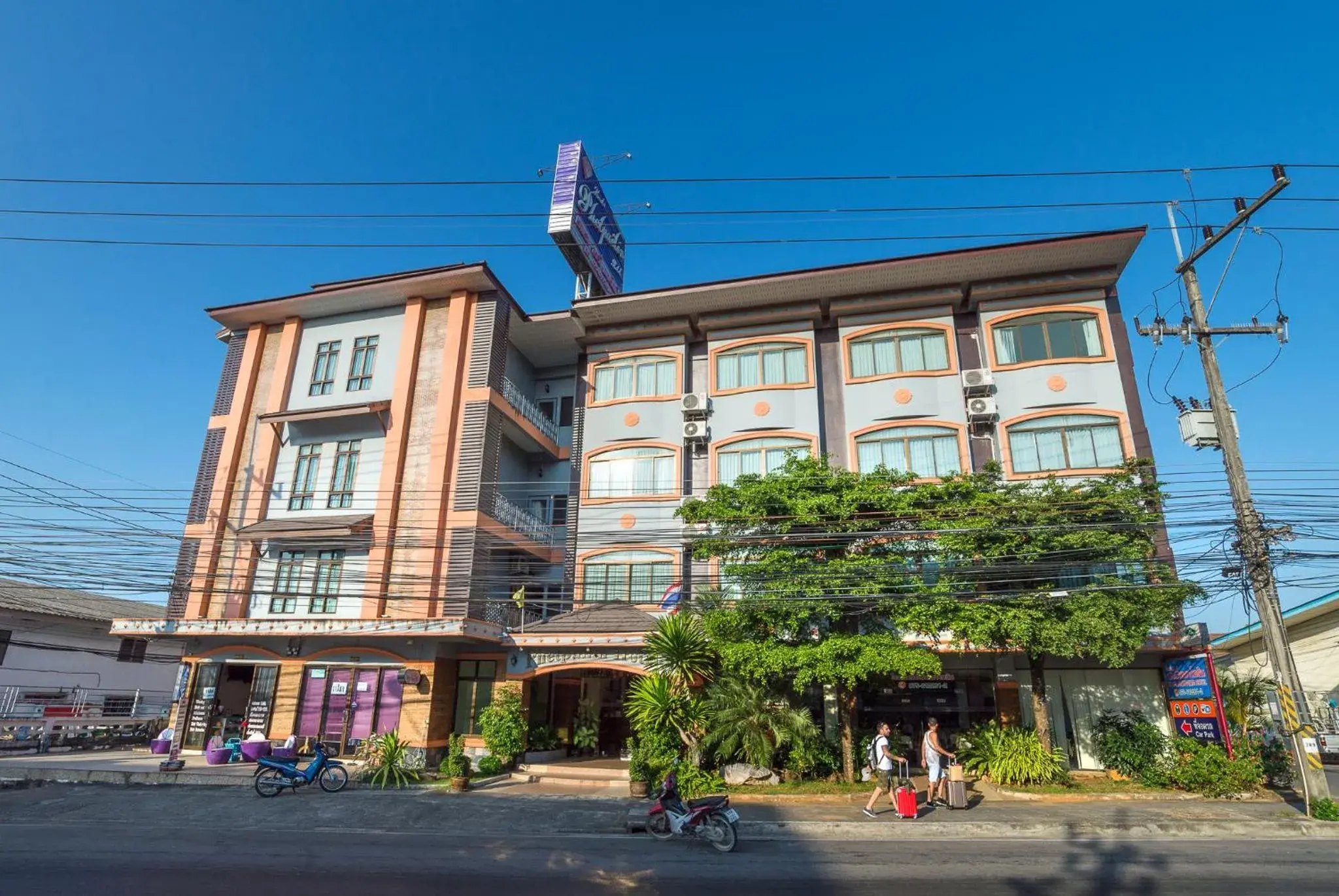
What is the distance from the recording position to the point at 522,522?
83.1ft

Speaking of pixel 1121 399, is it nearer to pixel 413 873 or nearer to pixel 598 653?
pixel 598 653

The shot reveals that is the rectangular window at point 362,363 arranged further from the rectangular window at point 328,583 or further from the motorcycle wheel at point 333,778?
the motorcycle wheel at point 333,778

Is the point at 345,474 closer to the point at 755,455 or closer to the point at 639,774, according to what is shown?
the point at 755,455

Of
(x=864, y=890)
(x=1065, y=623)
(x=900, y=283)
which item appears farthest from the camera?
(x=900, y=283)

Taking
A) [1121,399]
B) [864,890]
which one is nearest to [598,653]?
[864,890]

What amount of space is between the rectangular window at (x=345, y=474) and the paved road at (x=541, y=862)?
11140 millimetres

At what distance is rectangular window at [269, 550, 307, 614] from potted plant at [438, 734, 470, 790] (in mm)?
7203

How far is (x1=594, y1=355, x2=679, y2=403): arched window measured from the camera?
25.9 metres

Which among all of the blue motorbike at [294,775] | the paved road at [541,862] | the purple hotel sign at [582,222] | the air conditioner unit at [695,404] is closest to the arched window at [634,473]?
the air conditioner unit at [695,404]

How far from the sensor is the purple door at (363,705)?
72.0ft

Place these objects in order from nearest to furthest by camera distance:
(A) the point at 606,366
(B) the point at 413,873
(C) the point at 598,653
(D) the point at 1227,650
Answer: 1. (B) the point at 413,873
2. (C) the point at 598,653
3. (A) the point at 606,366
4. (D) the point at 1227,650

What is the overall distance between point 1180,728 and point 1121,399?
29.6ft

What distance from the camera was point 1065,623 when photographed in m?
15.6

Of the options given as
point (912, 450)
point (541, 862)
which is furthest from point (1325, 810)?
point (541, 862)
